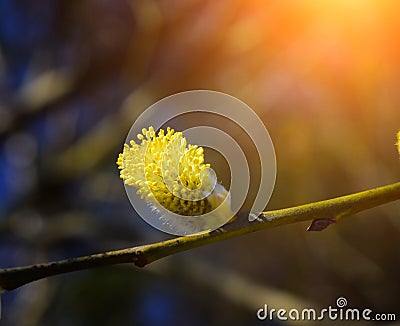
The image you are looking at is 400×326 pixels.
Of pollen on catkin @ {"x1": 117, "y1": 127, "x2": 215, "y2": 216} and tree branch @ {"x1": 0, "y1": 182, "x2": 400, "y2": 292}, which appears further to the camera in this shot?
pollen on catkin @ {"x1": 117, "y1": 127, "x2": 215, "y2": 216}

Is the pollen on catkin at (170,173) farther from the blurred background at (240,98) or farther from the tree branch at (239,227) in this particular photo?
the blurred background at (240,98)

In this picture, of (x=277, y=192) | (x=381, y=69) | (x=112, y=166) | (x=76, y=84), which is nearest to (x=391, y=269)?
(x=277, y=192)

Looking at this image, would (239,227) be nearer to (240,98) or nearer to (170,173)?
(170,173)

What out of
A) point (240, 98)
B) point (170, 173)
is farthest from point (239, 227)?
point (240, 98)

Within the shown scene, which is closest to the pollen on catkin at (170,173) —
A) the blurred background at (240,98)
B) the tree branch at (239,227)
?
the tree branch at (239,227)

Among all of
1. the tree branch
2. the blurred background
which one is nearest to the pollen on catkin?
the tree branch

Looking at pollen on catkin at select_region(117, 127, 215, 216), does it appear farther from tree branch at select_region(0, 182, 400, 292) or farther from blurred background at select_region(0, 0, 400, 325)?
blurred background at select_region(0, 0, 400, 325)

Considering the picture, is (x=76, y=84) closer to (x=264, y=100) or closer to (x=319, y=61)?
(x=264, y=100)
